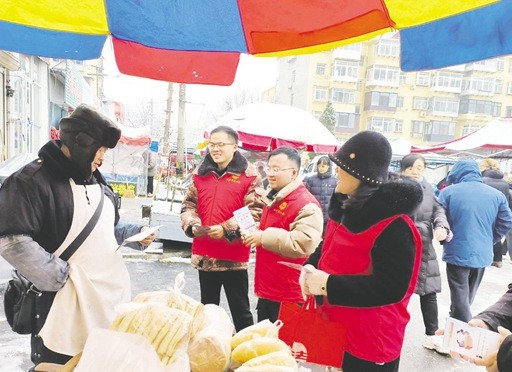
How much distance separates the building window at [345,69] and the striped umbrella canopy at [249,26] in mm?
42354

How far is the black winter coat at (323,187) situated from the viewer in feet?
20.2

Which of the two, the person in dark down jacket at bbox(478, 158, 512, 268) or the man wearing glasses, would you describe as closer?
the man wearing glasses

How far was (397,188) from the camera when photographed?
1735 millimetres

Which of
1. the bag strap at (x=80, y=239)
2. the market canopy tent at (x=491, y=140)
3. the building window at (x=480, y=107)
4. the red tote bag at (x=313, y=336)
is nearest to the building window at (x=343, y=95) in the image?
the building window at (x=480, y=107)

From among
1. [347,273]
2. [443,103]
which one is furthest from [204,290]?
[443,103]

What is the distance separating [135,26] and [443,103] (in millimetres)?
46560

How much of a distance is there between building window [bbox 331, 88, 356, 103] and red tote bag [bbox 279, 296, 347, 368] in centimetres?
4254

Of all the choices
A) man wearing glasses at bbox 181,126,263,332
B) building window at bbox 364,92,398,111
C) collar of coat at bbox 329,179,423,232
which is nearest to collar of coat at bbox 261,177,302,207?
man wearing glasses at bbox 181,126,263,332

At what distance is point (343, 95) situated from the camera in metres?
42.4

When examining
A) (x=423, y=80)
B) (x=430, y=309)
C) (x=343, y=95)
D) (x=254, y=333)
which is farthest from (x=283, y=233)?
(x=423, y=80)

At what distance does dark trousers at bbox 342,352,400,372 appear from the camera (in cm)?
181

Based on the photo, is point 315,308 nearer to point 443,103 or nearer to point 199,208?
point 199,208

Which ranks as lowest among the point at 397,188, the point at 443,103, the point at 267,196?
the point at 267,196

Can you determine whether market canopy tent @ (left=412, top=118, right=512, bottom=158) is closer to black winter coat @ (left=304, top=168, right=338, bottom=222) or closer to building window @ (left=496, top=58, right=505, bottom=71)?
black winter coat @ (left=304, top=168, right=338, bottom=222)
